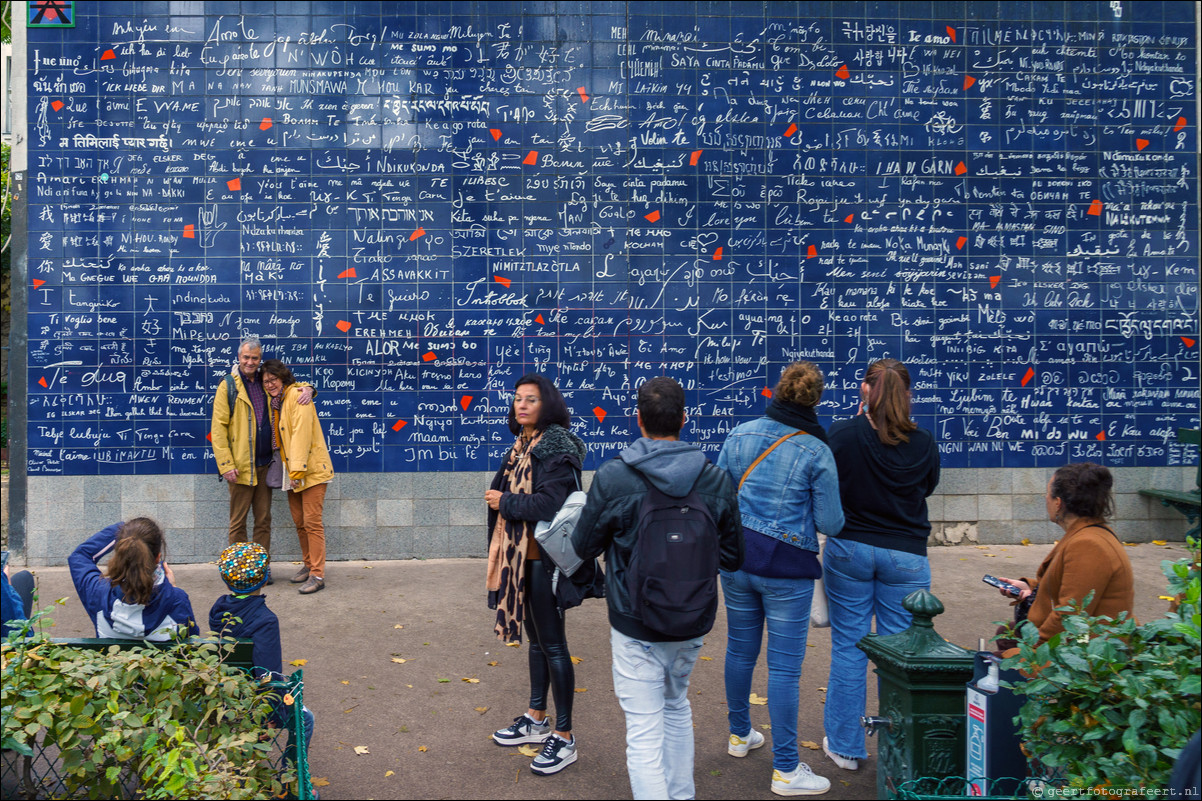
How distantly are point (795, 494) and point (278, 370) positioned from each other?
4.84 metres

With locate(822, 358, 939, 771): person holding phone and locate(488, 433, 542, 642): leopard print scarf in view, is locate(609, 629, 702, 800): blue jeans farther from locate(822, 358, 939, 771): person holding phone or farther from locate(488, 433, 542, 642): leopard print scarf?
locate(822, 358, 939, 771): person holding phone

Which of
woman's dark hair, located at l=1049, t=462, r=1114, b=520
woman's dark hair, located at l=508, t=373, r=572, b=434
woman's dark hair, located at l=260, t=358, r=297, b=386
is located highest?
woman's dark hair, located at l=260, t=358, r=297, b=386

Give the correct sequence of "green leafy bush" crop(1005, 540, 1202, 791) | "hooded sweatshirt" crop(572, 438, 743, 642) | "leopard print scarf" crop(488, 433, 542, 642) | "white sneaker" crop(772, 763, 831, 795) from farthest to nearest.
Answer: "leopard print scarf" crop(488, 433, 542, 642), "white sneaker" crop(772, 763, 831, 795), "hooded sweatshirt" crop(572, 438, 743, 642), "green leafy bush" crop(1005, 540, 1202, 791)

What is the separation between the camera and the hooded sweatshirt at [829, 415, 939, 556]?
406 centimetres

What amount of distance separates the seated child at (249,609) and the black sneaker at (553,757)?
115cm

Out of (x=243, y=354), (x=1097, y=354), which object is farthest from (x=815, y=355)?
(x=243, y=354)

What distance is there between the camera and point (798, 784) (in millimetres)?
3869

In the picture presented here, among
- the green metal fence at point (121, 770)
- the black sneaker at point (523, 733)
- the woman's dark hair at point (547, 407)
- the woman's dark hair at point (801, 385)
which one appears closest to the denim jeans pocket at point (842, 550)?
the woman's dark hair at point (801, 385)

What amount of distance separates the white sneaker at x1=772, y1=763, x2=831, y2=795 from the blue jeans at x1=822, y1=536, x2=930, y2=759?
0.31 m

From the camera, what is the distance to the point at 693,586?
10.5 ft

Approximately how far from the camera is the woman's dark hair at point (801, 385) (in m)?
3.96

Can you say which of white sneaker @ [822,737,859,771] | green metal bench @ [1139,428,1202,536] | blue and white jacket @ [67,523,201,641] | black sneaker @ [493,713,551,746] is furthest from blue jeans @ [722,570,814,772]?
green metal bench @ [1139,428,1202,536]

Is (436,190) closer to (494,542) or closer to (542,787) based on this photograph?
(494,542)

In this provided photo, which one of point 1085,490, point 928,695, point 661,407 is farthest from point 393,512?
point 1085,490
